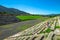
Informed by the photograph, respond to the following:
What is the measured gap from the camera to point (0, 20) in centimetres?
3753

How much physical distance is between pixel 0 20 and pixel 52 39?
3025cm

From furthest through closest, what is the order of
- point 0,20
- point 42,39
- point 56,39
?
point 0,20 → point 42,39 → point 56,39

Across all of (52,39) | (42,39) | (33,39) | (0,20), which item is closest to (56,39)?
(52,39)

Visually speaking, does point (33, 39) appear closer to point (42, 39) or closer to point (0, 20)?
point (42, 39)

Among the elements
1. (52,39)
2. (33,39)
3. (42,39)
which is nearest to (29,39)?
(33,39)

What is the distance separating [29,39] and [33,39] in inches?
9.2

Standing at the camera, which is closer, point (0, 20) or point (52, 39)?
point (52, 39)

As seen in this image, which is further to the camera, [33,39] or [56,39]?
[33,39]

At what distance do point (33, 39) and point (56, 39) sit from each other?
1.66 meters

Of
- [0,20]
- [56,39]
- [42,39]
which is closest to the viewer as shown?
[56,39]

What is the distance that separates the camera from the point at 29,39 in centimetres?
942

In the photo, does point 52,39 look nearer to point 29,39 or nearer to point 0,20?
point 29,39

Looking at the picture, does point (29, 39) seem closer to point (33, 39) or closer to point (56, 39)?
point (33, 39)

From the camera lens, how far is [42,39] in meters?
8.95
